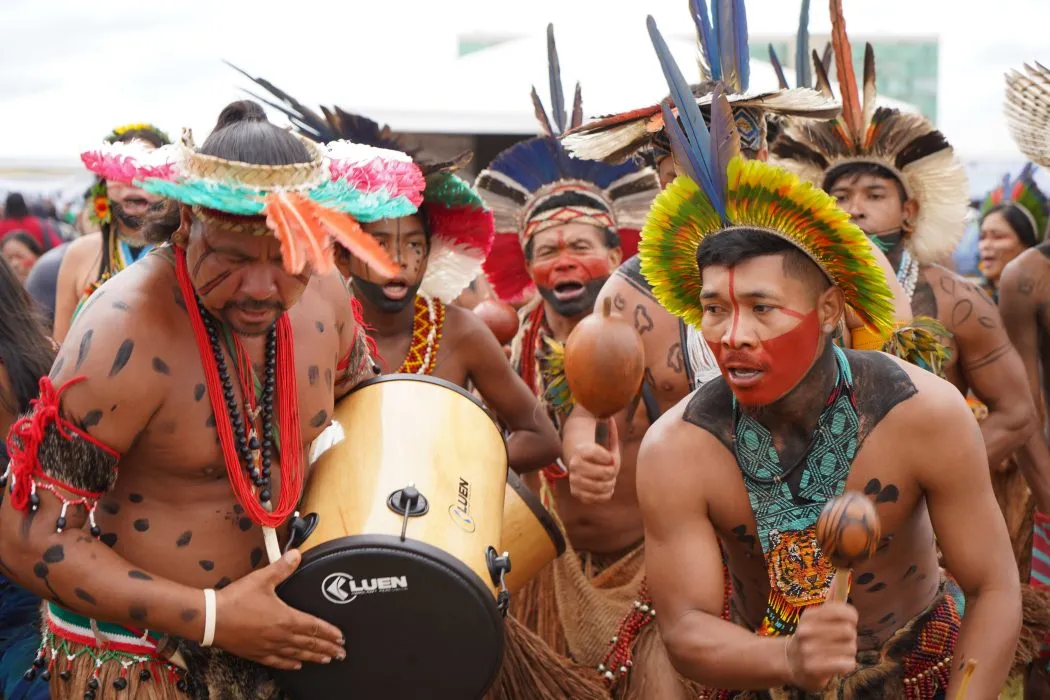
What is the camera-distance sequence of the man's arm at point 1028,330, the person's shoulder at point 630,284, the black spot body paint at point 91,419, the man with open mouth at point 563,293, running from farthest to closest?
the man's arm at point 1028,330
the man with open mouth at point 563,293
the person's shoulder at point 630,284
the black spot body paint at point 91,419

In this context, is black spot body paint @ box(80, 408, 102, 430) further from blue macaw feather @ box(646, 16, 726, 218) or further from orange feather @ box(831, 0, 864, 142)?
orange feather @ box(831, 0, 864, 142)

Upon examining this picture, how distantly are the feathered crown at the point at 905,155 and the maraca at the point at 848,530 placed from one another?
10.3 ft

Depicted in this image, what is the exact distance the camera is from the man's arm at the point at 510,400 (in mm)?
4504

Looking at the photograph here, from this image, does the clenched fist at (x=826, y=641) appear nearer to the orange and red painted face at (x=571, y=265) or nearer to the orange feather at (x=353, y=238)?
the orange feather at (x=353, y=238)

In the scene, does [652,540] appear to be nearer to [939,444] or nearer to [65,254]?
[939,444]

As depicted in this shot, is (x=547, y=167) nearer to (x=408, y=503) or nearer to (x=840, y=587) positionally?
(x=408, y=503)

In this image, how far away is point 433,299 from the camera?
4863mm

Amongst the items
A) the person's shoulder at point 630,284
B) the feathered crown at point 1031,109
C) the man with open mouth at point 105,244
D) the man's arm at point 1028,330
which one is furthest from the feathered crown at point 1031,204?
the man with open mouth at point 105,244

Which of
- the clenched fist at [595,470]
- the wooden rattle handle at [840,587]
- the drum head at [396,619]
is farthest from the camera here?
the clenched fist at [595,470]

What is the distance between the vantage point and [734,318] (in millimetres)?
2768

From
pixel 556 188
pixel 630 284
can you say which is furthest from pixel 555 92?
pixel 630 284

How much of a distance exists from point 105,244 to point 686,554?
4322mm

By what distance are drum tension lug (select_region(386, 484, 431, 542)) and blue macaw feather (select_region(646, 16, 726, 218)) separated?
0.97m

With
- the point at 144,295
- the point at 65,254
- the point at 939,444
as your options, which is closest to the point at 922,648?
the point at 939,444
